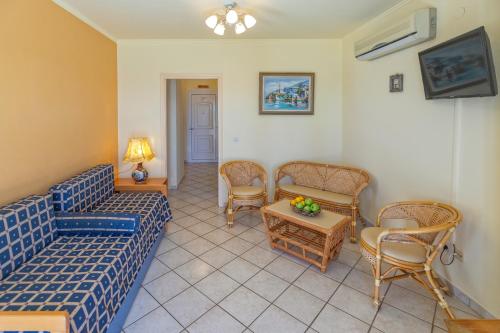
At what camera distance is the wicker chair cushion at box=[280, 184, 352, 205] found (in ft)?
11.2

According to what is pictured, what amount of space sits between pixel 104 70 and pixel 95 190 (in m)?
1.84

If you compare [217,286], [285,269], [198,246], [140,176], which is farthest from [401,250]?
[140,176]

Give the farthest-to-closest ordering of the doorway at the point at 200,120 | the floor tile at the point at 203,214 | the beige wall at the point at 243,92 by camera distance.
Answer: the doorway at the point at 200,120
the beige wall at the point at 243,92
the floor tile at the point at 203,214

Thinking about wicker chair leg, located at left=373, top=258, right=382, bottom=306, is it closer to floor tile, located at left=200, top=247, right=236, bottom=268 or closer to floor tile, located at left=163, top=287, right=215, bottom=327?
floor tile, located at left=163, top=287, right=215, bottom=327

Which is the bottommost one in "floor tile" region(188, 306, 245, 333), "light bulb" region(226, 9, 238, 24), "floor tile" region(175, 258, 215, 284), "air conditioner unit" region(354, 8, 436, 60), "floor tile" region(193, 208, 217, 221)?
"floor tile" region(188, 306, 245, 333)

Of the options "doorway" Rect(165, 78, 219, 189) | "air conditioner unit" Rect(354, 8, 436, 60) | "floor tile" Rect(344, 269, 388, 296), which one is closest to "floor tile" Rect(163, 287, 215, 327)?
"floor tile" Rect(344, 269, 388, 296)

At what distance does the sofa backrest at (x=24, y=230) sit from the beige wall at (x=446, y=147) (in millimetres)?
3263

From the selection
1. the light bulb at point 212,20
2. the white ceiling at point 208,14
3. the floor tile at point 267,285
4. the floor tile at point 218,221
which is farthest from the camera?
the floor tile at point 218,221

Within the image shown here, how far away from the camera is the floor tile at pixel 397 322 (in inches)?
75.7

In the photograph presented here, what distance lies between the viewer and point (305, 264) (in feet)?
9.11

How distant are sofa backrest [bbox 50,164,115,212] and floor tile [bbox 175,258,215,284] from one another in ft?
3.74

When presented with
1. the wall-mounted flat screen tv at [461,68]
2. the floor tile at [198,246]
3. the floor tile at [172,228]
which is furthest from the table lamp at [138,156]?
the wall-mounted flat screen tv at [461,68]

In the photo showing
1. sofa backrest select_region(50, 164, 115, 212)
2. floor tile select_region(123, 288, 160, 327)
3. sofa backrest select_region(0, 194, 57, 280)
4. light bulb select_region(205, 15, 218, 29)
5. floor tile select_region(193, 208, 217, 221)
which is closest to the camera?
sofa backrest select_region(0, 194, 57, 280)

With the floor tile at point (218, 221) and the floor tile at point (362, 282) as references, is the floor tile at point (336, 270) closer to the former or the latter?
the floor tile at point (362, 282)
